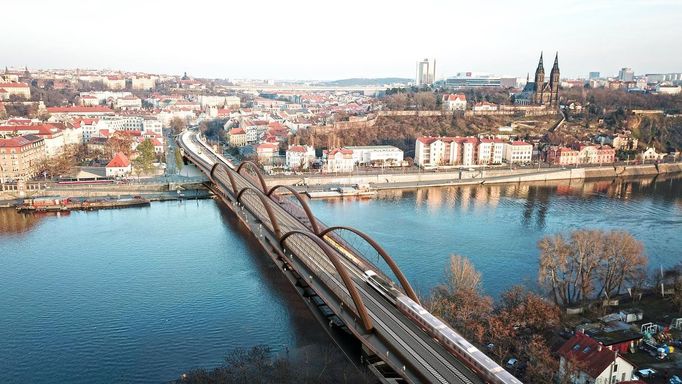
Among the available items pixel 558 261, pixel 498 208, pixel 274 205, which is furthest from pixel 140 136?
pixel 558 261

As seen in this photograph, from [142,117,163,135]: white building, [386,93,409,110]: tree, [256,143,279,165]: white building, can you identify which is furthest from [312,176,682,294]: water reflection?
[142,117,163,135]: white building

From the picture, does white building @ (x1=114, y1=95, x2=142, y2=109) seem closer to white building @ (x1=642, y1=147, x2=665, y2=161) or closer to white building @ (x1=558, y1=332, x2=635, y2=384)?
white building @ (x1=642, y1=147, x2=665, y2=161)

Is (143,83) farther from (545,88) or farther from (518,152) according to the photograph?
(518,152)

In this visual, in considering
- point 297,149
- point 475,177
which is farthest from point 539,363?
point 297,149

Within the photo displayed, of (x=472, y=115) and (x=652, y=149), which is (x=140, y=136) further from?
(x=652, y=149)

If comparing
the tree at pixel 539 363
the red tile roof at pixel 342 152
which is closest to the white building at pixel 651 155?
the red tile roof at pixel 342 152

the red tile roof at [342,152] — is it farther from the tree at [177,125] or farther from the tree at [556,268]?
the tree at [177,125]
